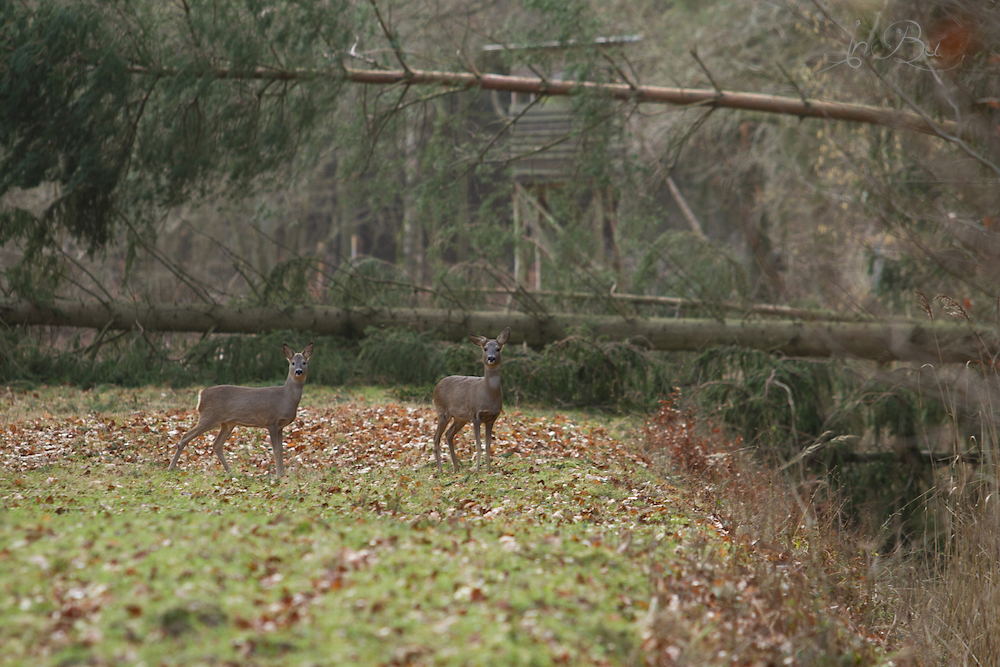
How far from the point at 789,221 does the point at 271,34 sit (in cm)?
1568

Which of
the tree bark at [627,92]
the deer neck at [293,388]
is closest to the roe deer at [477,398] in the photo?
the deer neck at [293,388]

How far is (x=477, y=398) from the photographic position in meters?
7.90

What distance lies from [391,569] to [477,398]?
10.3 ft

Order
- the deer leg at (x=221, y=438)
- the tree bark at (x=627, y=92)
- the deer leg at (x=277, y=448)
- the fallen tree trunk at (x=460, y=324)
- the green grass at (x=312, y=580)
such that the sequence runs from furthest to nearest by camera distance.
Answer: the tree bark at (x=627, y=92) → the fallen tree trunk at (x=460, y=324) → the deer leg at (x=221, y=438) → the deer leg at (x=277, y=448) → the green grass at (x=312, y=580)

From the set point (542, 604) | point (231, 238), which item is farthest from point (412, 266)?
point (542, 604)

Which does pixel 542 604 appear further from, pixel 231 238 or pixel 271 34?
pixel 231 238

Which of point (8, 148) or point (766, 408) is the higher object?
point (8, 148)

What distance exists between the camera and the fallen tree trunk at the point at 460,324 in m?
13.1

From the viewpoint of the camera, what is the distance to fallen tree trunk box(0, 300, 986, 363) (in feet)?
43.1

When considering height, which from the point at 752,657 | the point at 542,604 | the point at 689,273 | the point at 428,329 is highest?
the point at 689,273

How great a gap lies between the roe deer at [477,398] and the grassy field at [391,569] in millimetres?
444

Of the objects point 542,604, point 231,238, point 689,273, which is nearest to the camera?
point 542,604

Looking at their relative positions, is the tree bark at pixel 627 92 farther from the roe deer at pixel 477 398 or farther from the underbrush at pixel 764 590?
the underbrush at pixel 764 590

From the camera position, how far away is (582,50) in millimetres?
13500
